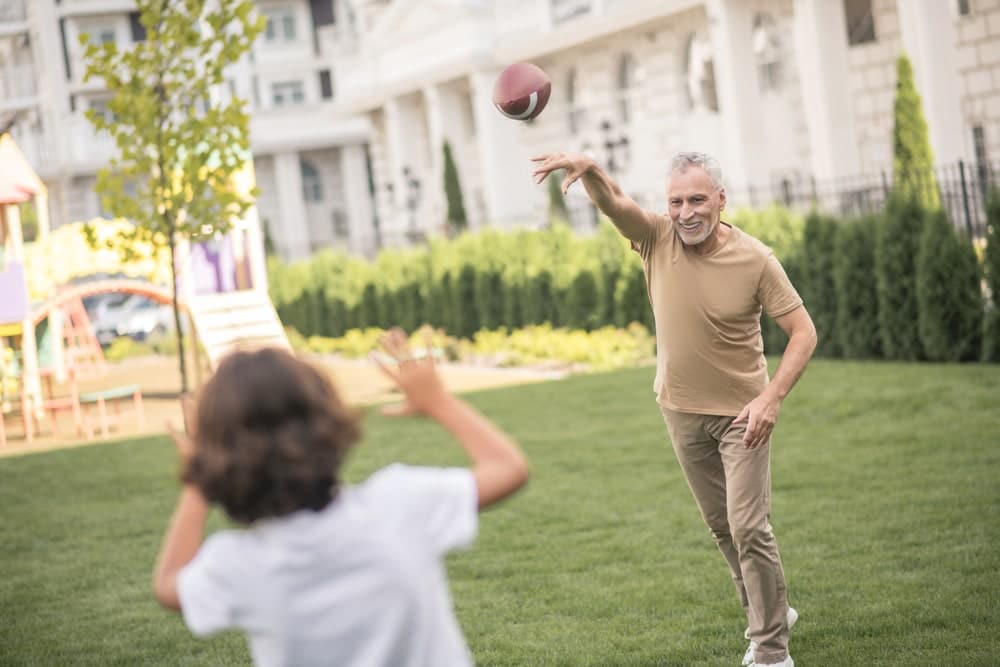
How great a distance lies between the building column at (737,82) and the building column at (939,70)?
4.89m

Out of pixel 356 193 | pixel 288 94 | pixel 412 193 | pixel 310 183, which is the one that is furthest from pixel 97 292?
pixel 310 183

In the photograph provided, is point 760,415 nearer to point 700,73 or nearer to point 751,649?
point 751,649

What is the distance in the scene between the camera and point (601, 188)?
530 centimetres

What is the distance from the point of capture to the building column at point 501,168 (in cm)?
3856

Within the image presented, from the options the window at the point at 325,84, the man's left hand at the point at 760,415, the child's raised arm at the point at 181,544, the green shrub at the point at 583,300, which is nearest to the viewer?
the child's raised arm at the point at 181,544

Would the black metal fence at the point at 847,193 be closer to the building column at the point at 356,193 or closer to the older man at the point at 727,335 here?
the older man at the point at 727,335

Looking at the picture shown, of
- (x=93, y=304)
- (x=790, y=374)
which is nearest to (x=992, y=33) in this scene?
(x=790, y=374)

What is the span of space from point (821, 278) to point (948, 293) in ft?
6.69

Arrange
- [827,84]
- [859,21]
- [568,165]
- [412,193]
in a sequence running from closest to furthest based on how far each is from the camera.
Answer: [568,165]
[827,84]
[859,21]
[412,193]

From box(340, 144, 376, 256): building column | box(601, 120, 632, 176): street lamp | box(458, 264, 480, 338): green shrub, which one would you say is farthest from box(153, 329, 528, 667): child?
box(340, 144, 376, 256): building column

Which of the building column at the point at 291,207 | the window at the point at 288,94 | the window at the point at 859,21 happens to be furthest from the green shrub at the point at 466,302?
the window at the point at 288,94

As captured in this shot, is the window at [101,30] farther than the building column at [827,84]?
Yes

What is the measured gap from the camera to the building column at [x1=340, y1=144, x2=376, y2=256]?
61656mm

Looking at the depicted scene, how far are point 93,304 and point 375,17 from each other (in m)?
13.6
